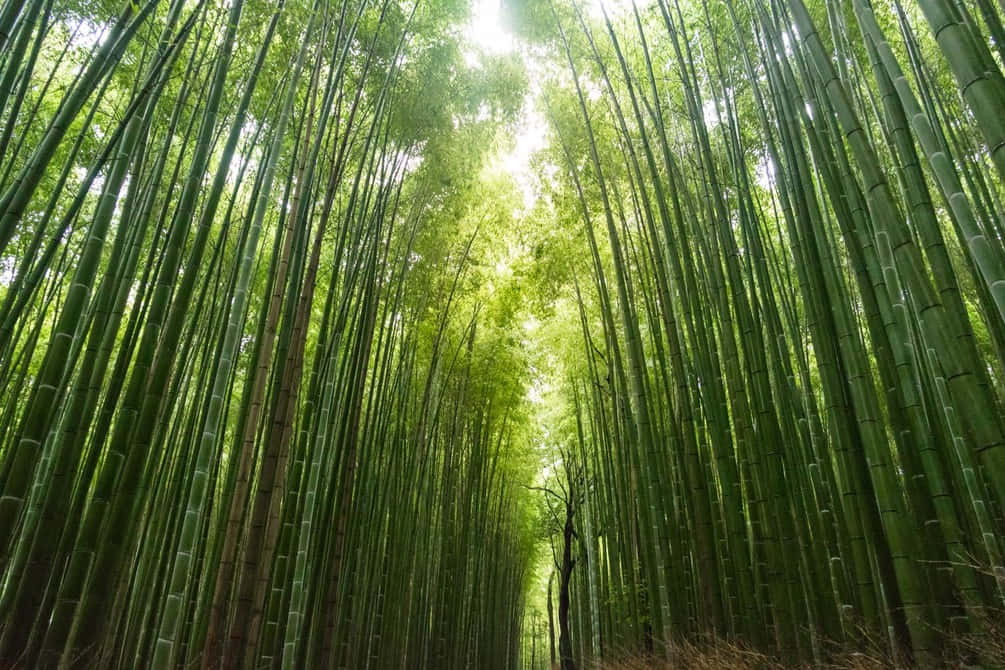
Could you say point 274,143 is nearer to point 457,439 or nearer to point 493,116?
point 493,116

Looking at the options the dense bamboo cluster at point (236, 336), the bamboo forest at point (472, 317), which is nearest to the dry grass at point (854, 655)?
the bamboo forest at point (472, 317)

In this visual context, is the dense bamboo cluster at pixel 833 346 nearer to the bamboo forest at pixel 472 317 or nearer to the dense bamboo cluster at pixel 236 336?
the bamboo forest at pixel 472 317

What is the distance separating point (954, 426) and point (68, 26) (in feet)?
19.9

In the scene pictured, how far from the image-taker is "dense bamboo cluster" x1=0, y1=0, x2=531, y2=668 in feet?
6.67

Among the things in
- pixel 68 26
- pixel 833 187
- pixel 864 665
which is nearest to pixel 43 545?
pixel 864 665

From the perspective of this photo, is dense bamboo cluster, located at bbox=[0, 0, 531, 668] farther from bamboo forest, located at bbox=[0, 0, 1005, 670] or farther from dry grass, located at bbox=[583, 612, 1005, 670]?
dry grass, located at bbox=[583, 612, 1005, 670]

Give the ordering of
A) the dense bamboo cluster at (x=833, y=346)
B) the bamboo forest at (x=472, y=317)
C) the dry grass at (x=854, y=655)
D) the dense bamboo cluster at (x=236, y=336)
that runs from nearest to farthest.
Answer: the dry grass at (x=854, y=655) < the dense bamboo cluster at (x=833, y=346) < the bamboo forest at (x=472, y=317) < the dense bamboo cluster at (x=236, y=336)

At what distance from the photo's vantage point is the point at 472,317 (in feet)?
25.0

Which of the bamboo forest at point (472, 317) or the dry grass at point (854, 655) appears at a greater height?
the bamboo forest at point (472, 317)

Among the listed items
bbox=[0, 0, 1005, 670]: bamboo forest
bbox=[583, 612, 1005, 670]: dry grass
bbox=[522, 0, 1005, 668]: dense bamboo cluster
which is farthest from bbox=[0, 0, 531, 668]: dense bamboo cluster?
bbox=[583, 612, 1005, 670]: dry grass

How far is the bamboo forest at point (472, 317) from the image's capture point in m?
1.92

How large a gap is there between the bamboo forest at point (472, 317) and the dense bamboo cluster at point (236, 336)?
3 centimetres

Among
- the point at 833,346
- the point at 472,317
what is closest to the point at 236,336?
the point at 833,346

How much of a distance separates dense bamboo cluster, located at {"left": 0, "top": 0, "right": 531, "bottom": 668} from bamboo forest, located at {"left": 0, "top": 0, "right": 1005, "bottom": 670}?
29 millimetres
